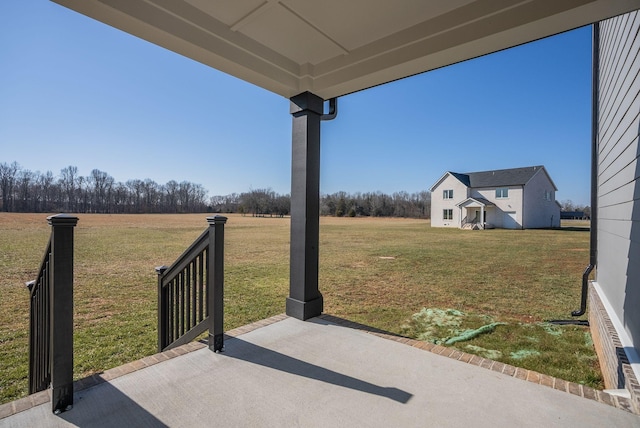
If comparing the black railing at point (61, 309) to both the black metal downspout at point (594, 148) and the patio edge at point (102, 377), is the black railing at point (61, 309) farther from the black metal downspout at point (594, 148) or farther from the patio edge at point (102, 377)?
the black metal downspout at point (594, 148)

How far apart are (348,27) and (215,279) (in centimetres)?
238

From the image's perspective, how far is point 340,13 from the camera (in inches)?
86.2

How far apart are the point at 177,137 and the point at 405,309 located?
13483mm

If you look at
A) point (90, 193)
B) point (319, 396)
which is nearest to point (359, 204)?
point (90, 193)

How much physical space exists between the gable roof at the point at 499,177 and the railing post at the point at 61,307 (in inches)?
1138

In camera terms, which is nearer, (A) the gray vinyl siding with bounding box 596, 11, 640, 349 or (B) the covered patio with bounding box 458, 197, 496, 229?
(A) the gray vinyl siding with bounding box 596, 11, 640, 349

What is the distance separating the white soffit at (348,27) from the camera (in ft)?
6.25

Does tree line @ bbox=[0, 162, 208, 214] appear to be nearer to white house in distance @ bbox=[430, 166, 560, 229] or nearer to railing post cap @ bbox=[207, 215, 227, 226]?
railing post cap @ bbox=[207, 215, 227, 226]

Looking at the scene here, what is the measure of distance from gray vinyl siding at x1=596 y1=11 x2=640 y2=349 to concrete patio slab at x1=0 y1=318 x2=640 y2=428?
1.04 metres

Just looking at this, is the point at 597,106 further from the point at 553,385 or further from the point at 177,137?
the point at 177,137

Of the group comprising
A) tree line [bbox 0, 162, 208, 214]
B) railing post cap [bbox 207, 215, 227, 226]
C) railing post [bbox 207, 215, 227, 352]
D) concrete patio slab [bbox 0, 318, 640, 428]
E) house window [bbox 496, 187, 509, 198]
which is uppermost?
house window [bbox 496, 187, 509, 198]

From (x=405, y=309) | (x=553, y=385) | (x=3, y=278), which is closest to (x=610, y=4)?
(x=553, y=385)

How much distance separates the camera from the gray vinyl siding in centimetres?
220

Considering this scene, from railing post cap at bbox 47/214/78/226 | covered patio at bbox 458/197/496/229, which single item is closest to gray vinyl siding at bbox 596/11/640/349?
railing post cap at bbox 47/214/78/226
